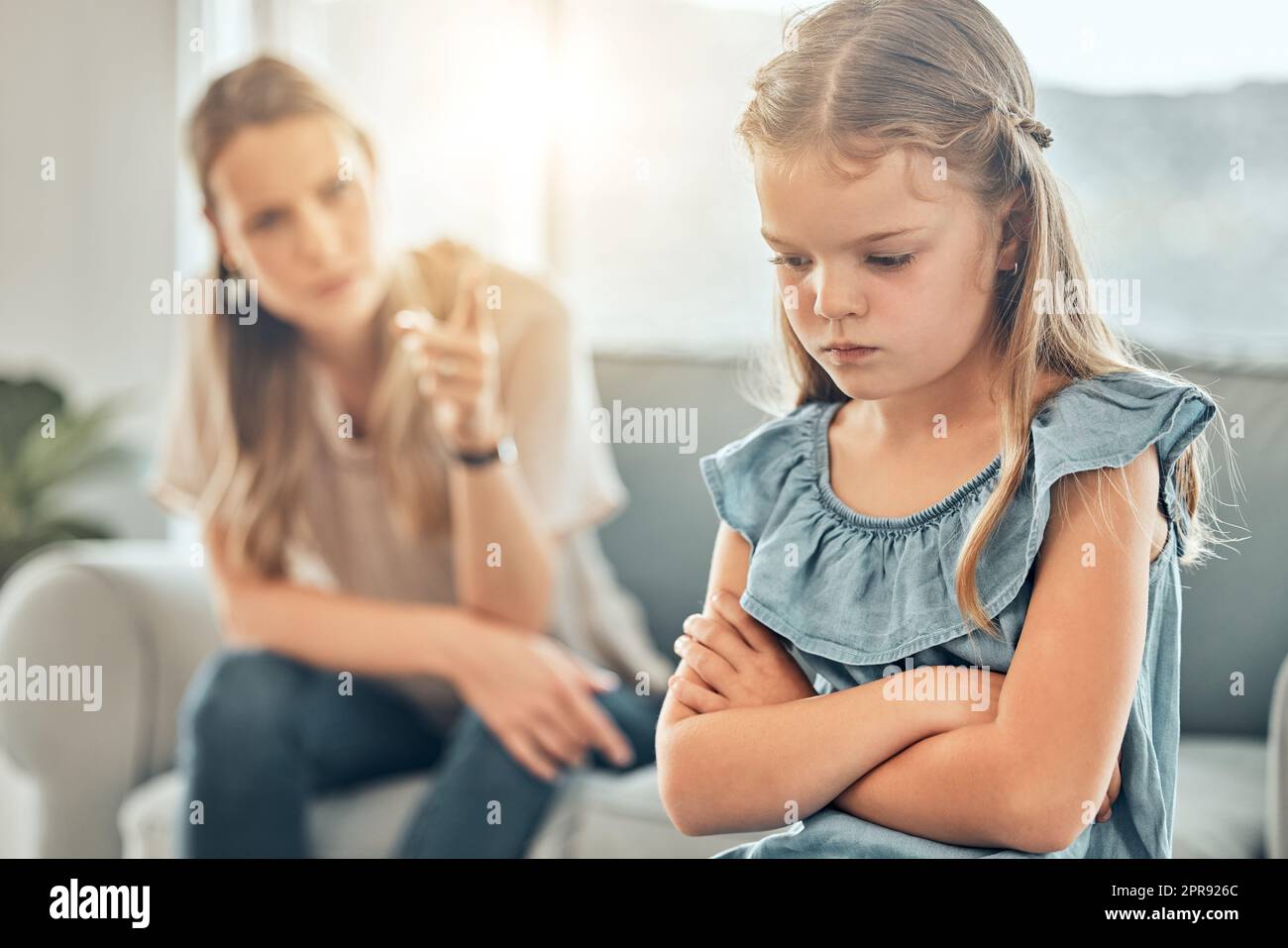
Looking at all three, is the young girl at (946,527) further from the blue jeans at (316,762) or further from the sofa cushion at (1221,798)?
the blue jeans at (316,762)

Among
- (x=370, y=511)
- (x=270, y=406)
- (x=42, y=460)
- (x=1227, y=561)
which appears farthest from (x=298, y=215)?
(x=1227, y=561)

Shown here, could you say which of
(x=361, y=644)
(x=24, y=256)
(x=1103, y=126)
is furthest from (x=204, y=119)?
(x=1103, y=126)

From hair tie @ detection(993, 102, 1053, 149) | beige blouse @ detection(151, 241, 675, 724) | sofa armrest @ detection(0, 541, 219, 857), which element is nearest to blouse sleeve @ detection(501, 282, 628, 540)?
beige blouse @ detection(151, 241, 675, 724)

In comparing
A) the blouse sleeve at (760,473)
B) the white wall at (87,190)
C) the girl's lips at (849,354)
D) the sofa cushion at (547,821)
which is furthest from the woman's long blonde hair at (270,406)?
the girl's lips at (849,354)

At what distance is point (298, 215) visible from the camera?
143 cm

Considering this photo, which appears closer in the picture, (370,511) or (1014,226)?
(1014,226)

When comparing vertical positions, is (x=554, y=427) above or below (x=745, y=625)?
above

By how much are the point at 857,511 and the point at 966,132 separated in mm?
208

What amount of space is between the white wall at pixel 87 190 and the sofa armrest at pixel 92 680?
590mm

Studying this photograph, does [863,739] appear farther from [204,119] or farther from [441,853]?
[204,119]

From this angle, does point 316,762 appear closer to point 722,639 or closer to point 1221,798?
point 722,639

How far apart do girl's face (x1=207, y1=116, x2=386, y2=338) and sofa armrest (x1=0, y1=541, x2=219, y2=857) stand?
1.26 ft

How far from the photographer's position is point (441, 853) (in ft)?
3.99
